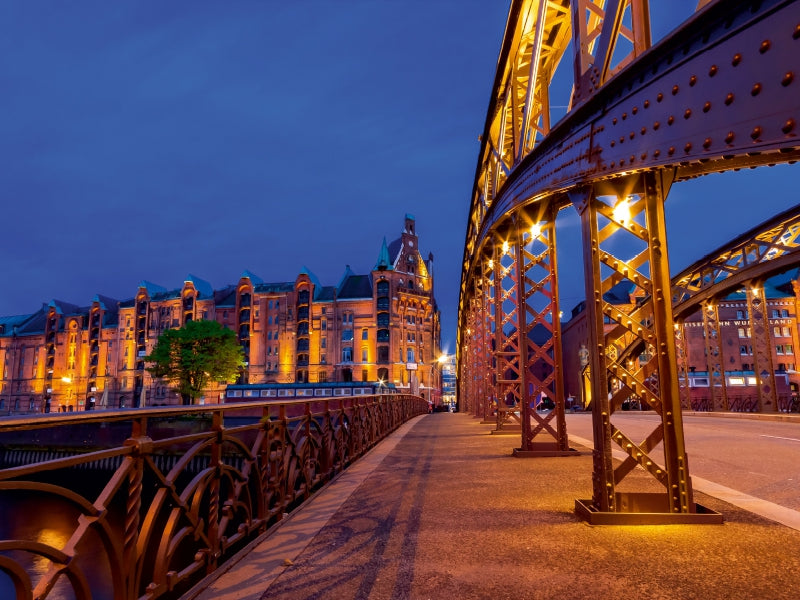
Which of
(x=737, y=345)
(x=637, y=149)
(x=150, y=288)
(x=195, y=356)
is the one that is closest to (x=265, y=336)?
(x=195, y=356)

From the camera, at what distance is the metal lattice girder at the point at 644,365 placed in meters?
4.48

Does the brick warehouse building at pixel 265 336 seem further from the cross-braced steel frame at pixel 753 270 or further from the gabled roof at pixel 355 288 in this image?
the cross-braced steel frame at pixel 753 270

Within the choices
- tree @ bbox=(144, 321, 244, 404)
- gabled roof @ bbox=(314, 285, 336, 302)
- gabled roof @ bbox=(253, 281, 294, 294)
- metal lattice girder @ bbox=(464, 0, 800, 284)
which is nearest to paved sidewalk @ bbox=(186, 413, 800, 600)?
metal lattice girder @ bbox=(464, 0, 800, 284)

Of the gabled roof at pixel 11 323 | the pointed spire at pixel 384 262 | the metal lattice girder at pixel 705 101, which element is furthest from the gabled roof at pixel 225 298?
the metal lattice girder at pixel 705 101

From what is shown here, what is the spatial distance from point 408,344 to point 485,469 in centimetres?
5528

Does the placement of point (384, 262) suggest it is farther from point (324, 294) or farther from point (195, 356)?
point (195, 356)

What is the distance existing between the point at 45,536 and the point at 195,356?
39548 millimetres

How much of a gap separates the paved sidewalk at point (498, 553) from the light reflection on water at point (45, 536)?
778 cm

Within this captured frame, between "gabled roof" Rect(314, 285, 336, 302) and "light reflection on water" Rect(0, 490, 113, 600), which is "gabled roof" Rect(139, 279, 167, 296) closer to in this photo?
"gabled roof" Rect(314, 285, 336, 302)

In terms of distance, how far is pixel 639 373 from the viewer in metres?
5.01

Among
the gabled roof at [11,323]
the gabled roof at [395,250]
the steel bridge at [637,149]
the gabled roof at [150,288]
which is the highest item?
the gabled roof at [395,250]

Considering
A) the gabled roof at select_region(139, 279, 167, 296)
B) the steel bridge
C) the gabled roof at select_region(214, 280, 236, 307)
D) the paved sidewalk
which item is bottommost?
the paved sidewalk

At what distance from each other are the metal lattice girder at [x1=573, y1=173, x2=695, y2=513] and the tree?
55774 millimetres

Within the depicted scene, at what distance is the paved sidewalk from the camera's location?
316 centimetres
